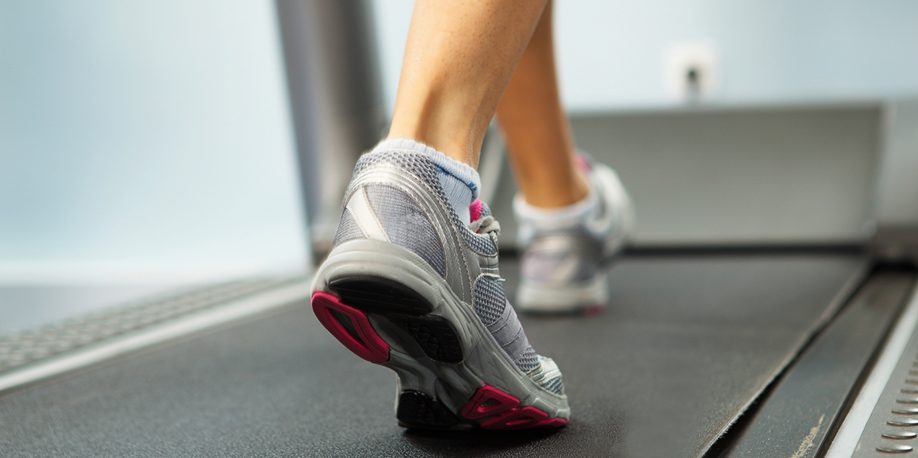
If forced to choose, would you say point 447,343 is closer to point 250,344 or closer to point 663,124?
point 250,344

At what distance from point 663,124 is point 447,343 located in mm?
1486

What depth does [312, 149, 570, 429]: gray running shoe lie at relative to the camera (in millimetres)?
543

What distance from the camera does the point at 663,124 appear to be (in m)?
1.91

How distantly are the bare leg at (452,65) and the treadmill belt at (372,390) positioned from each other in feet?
0.93

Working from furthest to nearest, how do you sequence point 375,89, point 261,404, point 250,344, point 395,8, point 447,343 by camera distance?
point 395,8, point 375,89, point 250,344, point 261,404, point 447,343

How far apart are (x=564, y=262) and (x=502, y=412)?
62 centimetres

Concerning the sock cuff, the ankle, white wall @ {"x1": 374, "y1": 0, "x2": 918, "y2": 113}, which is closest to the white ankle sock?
the sock cuff

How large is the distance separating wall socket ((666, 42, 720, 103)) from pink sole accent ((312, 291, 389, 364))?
1.70 meters

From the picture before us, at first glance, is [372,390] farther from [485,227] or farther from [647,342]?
[647,342]

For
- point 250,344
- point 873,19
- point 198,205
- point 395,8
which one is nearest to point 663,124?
point 873,19

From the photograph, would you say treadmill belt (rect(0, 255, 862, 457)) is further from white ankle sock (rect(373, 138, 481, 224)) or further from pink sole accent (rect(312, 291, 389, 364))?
white ankle sock (rect(373, 138, 481, 224))

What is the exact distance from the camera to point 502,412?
645mm

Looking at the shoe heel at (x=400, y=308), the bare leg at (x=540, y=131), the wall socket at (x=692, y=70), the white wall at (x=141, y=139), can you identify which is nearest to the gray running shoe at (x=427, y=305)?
the shoe heel at (x=400, y=308)

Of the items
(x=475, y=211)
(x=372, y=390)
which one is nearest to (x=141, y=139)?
(x=372, y=390)
